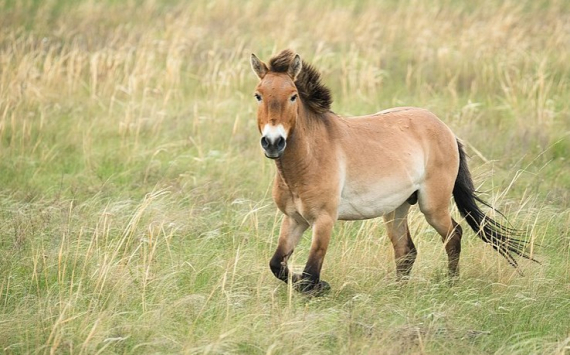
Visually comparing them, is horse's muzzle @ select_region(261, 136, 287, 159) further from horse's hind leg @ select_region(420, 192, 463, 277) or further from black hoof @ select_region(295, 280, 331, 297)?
horse's hind leg @ select_region(420, 192, 463, 277)

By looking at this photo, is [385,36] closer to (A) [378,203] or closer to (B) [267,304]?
(A) [378,203]

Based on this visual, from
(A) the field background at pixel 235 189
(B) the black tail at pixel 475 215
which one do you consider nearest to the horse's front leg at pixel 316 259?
(A) the field background at pixel 235 189

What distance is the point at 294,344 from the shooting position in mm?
4445

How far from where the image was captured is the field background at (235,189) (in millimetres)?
4746

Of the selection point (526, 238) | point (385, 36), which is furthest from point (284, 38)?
point (526, 238)

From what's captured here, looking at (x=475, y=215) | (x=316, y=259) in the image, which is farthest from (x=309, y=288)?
(x=475, y=215)

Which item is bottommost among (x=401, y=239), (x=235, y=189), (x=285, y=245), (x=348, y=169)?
(x=235, y=189)

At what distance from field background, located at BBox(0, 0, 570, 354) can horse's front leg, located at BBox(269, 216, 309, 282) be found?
150 mm

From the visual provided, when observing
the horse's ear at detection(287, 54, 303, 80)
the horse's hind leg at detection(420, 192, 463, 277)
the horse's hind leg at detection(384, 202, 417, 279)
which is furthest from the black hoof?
the horse's ear at detection(287, 54, 303, 80)

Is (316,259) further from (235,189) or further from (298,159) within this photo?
(235,189)

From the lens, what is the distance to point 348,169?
5.66 m

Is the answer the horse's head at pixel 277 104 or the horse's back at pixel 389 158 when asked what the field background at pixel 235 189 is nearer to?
the horse's back at pixel 389 158

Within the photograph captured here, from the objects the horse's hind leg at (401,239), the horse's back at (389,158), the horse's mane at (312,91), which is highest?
the horse's mane at (312,91)

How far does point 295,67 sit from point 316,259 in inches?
52.0
